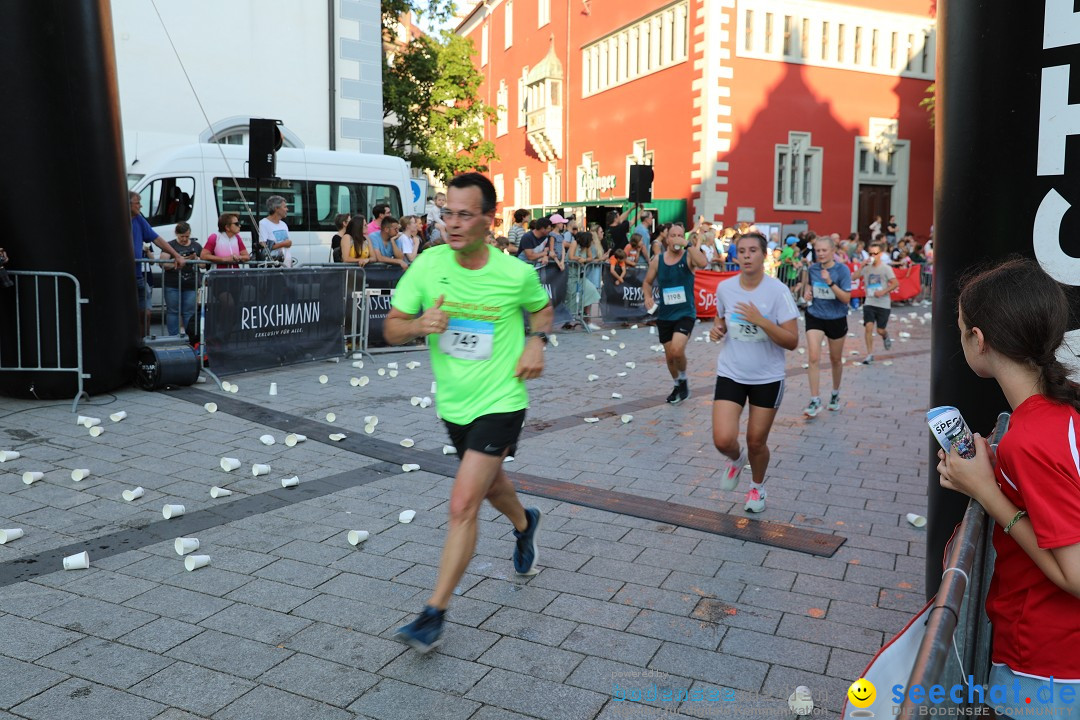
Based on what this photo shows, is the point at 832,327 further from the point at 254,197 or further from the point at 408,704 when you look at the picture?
the point at 254,197

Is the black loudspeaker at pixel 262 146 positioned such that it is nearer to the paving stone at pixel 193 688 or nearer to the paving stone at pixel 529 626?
the paving stone at pixel 529 626

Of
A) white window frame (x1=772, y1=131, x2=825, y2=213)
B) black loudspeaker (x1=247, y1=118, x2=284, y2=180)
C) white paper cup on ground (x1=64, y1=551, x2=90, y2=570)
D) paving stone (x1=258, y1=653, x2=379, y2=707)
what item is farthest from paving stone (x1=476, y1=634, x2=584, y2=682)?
white window frame (x1=772, y1=131, x2=825, y2=213)

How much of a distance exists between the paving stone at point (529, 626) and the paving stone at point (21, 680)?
1.67 metres

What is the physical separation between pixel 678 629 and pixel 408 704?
1.25 m

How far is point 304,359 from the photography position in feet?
36.5

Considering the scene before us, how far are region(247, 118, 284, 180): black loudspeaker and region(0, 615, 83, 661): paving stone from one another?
947cm

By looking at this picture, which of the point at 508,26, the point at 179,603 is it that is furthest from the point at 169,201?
the point at 508,26

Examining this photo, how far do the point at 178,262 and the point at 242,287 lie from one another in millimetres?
1167

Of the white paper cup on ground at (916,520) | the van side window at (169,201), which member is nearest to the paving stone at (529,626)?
the white paper cup on ground at (916,520)

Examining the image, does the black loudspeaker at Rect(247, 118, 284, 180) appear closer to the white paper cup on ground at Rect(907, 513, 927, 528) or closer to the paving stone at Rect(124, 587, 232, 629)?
the paving stone at Rect(124, 587, 232, 629)

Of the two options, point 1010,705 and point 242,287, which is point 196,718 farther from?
point 242,287

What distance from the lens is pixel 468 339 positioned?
3.89 m

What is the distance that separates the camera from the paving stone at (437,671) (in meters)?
3.37

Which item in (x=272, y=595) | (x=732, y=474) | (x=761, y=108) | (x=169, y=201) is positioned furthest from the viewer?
(x=761, y=108)
